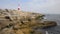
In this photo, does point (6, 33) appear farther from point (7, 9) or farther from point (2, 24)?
point (7, 9)

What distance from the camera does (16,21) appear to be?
1895 cm

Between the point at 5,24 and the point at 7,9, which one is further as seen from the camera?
the point at 7,9

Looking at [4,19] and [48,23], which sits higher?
[4,19]

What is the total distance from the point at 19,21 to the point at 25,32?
2.11 meters

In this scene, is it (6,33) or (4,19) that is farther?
(4,19)

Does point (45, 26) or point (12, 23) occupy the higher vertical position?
point (12, 23)

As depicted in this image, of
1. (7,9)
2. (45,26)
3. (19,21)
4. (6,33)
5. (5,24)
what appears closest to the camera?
(6,33)

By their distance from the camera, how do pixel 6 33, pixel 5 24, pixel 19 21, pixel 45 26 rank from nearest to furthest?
pixel 6 33
pixel 5 24
pixel 19 21
pixel 45 26

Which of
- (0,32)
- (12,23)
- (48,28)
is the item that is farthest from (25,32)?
(48,28)

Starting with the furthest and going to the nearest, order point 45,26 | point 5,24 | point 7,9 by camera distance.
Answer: point 45,26
point 7,9
point 5,24

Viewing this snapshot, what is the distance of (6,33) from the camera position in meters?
14.4

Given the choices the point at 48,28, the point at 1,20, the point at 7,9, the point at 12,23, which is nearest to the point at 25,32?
the point at 12,23

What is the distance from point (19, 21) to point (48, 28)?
27.3 ft

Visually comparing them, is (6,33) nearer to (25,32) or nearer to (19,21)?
(25,32)
